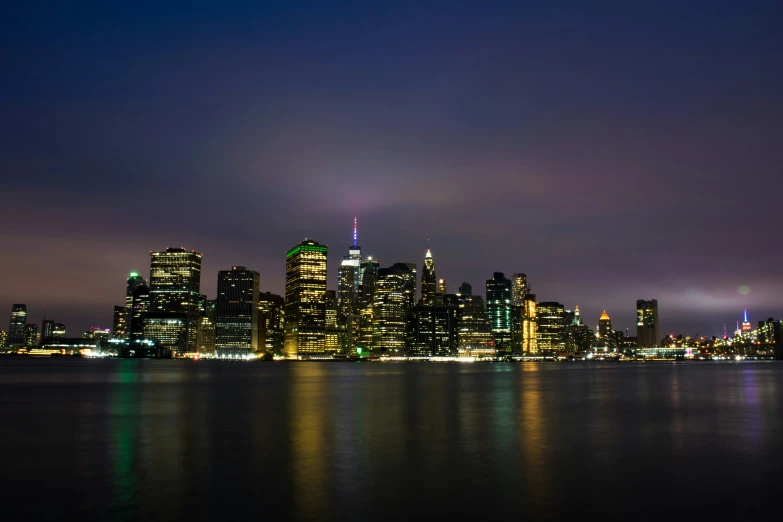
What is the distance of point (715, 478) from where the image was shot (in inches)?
1017

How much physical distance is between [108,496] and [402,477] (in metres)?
10.2

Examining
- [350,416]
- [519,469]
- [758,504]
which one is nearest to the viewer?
[758,504]

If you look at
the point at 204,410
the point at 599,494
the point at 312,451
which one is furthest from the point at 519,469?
the point at 204,410

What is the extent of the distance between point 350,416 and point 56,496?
27.8 metres

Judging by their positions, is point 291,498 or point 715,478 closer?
point 291,498

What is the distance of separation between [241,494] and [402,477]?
20.3 feet

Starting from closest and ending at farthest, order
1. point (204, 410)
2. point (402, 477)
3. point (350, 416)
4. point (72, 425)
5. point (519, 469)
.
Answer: point (402, 477) < point (519, 469) < point (72, 425) < point (350, 416) < point (204, 410)

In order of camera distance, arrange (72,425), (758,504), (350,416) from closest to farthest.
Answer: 1. (758,504)
2. (72,425)
3. (350,416)

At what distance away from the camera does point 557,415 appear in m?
50.4

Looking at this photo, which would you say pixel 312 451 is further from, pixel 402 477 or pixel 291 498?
pixel 291 498

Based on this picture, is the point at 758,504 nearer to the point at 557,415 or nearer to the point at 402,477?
the point at 402,477

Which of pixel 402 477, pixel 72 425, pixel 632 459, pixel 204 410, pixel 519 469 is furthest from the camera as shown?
pixel 204 410

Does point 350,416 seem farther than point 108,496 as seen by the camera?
Yes

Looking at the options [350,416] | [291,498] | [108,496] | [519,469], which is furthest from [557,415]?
[108,496]
